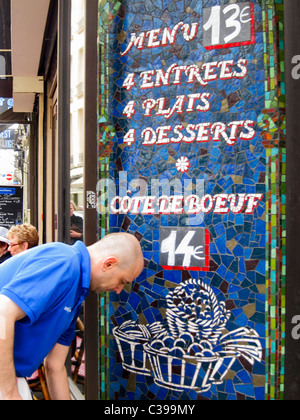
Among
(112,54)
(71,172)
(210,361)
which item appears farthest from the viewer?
(71,172)

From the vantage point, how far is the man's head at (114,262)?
2014mm

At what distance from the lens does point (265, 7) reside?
2.59 metres

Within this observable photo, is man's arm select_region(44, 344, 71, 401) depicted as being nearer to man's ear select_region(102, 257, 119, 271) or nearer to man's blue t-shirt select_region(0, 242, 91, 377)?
man's blue t-shirt select_region(0, 242, 91, 377)

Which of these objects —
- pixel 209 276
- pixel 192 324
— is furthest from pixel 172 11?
pixel 192 324

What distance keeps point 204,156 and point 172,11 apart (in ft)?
2.98

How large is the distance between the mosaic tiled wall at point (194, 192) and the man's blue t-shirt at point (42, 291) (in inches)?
36.5

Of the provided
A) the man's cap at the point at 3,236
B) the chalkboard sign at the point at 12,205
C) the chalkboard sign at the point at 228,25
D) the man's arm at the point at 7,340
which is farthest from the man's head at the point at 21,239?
the chalkboard sign at the point at 12,205

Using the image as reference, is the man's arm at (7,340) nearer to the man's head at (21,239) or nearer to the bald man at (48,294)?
the bald man at (48,294)

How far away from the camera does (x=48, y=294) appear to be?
1.72 metres

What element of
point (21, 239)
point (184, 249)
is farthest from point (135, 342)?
point (21, 239)

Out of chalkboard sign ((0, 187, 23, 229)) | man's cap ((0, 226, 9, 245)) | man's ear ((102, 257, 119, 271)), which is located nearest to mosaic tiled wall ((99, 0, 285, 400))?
man's ear ((102, 257, 119, 271))

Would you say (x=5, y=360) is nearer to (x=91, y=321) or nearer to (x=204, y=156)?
(x=91, y=321)

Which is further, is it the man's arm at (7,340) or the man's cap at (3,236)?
the man's cap at (3,236)

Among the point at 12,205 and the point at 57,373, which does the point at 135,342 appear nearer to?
the point at 57,373
